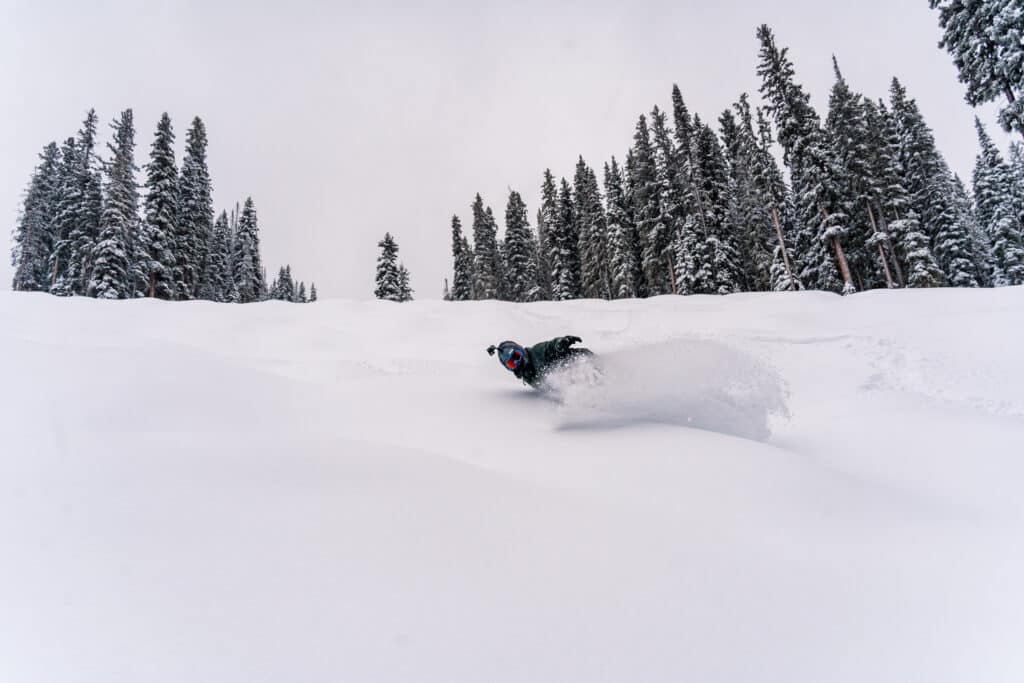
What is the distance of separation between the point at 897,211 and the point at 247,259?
59.0 m

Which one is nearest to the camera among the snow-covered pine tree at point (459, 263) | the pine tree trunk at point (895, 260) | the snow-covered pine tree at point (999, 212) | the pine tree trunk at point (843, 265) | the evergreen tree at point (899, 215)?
the pine tree trunk at point (843, 265)

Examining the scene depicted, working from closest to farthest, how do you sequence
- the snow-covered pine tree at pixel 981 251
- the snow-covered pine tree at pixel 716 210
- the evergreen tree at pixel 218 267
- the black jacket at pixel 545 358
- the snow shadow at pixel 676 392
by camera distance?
the snow shadow at pixel 676 392
the black jacket at pixel 545 358
the snow-covered pine tree at pixel 716 210
the snow-covered pine tree at pixel 981 251
the evergreen tree at pixel 218 267

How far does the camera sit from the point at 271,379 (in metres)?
5.27

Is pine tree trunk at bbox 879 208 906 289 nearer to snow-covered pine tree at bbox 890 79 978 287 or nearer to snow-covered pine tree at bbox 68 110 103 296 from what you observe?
snow-covered pine tree at bbox 890 79 978 287

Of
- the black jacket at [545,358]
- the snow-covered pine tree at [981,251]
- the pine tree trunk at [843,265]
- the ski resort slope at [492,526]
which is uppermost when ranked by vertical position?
the snow-covered pine tree at [981,251]

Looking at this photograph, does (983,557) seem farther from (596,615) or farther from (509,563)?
(509,563)

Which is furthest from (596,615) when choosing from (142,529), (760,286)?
(760,286)

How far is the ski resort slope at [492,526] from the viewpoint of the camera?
1.67 metres

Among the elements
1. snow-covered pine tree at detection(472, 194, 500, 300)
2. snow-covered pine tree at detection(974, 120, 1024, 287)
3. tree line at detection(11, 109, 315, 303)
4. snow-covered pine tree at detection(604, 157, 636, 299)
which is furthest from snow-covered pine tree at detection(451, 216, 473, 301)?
snow-covered pine tree at detection(974, 120, 1024, 287)

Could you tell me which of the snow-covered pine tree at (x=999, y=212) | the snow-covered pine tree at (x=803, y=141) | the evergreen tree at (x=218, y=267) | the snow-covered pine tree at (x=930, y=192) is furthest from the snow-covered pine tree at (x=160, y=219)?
the snow-covered pine tree at (x=999, y=212)

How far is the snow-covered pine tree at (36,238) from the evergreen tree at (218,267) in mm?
12036

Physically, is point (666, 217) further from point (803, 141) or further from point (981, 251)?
point (981, 251)

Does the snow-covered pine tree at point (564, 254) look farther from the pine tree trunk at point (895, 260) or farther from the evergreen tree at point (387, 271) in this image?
the pine tree trunk at point (895, 260)

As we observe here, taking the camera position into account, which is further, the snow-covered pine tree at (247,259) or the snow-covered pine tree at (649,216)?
the snow-covered pine tree at (247,259)
